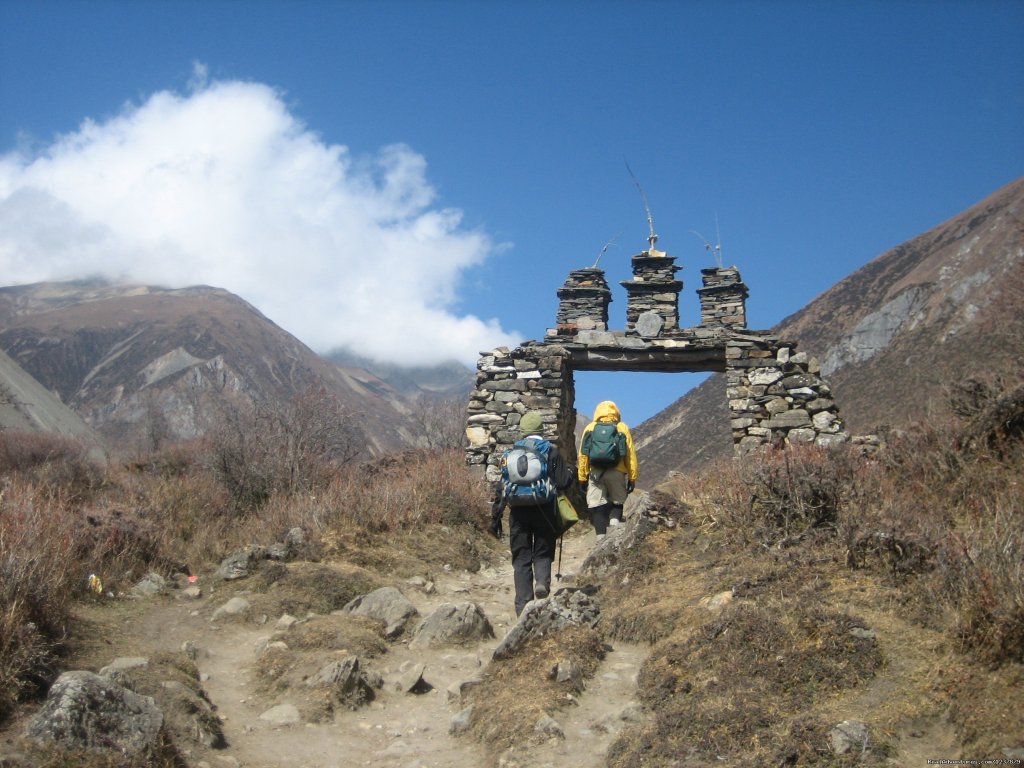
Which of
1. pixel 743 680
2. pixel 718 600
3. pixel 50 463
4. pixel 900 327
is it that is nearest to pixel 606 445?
pixel 718 600

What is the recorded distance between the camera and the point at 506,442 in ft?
42.9

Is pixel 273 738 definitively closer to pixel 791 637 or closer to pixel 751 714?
pixel 751 714

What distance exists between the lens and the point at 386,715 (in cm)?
539

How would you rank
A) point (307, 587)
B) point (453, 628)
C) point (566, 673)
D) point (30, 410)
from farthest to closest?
1. point (30, 410)
2. point (307, 587)
3. point (453, 628)
4. point (566, 673)

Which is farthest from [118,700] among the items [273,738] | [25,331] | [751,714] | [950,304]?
[25,331]

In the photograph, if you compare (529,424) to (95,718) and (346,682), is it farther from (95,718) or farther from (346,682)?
(95,718)

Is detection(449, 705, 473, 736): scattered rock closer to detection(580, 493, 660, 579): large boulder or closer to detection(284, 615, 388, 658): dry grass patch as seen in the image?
detection(284, 615, 388, 658): dry grass patch

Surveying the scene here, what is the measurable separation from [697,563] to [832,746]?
3031 mm

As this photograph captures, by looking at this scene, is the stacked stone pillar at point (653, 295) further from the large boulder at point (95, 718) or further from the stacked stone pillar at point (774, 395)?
the large boulder at point (95, 718)

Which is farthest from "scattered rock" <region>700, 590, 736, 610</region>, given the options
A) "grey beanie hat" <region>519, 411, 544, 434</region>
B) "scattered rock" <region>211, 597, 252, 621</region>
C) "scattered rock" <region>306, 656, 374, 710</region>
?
"scattered rock" <region>211, 597, 252, 621</region>

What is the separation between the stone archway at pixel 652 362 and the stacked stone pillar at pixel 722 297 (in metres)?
0.02

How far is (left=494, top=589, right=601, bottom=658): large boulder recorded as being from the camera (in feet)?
19.1

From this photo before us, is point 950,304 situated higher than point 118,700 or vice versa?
point 950,304

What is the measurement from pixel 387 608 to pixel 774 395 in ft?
25.0
